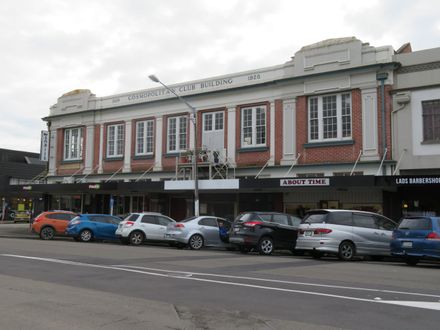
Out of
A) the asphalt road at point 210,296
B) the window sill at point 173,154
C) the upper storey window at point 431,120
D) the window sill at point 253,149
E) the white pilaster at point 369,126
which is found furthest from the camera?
the window sill at point 173,154

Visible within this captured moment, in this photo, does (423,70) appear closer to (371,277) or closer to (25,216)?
(371,277)

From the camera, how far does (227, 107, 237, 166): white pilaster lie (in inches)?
1091

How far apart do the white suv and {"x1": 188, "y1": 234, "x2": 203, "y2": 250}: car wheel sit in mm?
2022

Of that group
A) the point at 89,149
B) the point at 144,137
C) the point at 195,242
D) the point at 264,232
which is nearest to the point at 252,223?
the point at 264,232

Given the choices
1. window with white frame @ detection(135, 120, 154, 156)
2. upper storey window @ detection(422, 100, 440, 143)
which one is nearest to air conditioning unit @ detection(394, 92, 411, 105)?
upper storey window @ detection(422, 100, 440, 143)

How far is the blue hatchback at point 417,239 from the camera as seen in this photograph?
14078 millimetres

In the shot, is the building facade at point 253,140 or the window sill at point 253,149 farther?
the window sill at point 253,149

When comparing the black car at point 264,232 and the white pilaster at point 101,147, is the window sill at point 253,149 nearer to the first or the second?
the black car at point 264,232

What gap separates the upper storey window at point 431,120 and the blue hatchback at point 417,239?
861 cm

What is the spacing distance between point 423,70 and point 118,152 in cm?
1933

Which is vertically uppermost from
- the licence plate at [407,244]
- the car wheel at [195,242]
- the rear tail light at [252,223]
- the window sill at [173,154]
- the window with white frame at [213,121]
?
the window with white frame at [213,121]

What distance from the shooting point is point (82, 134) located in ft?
115

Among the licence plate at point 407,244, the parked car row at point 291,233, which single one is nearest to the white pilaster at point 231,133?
the parked car row at point 291,233

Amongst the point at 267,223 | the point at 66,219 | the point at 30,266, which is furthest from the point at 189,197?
the point at 30,266
